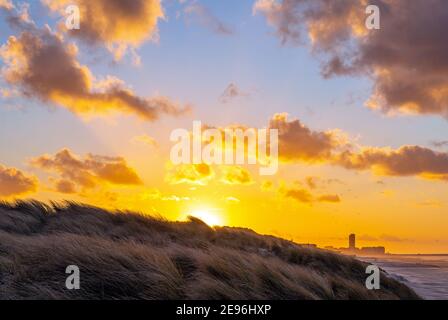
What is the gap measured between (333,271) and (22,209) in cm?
1281

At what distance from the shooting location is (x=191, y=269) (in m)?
8.76

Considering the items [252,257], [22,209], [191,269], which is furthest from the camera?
[22,209]

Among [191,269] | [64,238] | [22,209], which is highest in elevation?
[22,209]
